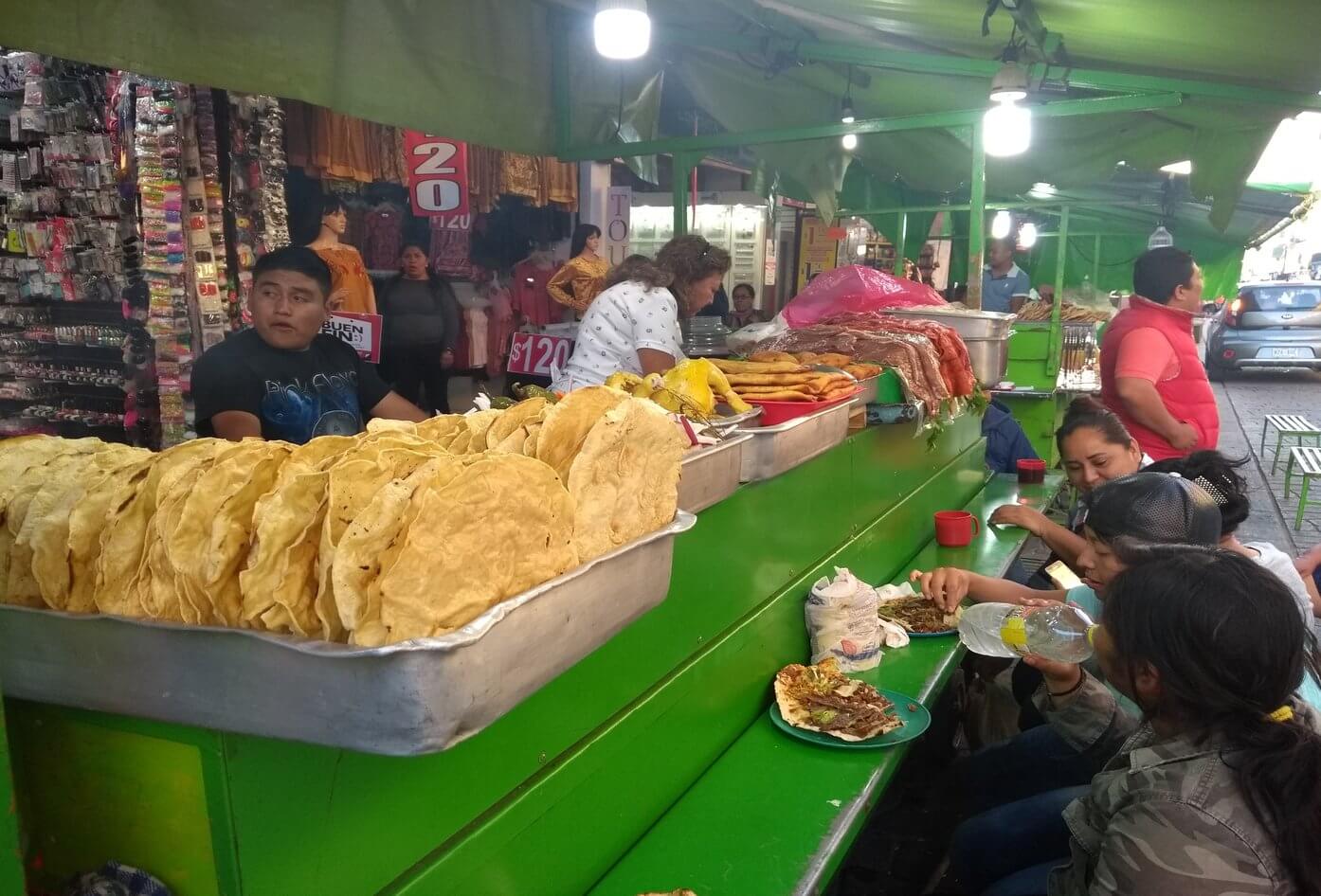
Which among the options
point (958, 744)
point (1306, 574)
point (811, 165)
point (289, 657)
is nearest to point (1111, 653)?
point (289, 657)

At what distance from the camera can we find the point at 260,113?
4.75 meters

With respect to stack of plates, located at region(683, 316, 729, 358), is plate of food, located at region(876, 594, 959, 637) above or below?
below

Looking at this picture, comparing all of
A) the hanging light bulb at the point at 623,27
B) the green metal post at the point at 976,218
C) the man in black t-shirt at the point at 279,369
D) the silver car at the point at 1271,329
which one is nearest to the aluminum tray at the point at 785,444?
the man in black t-shirt at the point at 279,369

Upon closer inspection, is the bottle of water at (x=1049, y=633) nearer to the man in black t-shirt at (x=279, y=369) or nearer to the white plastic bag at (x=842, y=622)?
the white plastic bag at (x=842, y=622)

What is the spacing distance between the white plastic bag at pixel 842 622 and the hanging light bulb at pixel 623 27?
2.22 meters

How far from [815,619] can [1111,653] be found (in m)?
1.15

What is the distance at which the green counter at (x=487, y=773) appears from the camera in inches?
43.6

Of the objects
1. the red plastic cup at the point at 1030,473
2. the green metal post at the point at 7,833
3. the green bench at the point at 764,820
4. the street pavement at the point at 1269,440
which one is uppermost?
the green metal post at the point at 7,833

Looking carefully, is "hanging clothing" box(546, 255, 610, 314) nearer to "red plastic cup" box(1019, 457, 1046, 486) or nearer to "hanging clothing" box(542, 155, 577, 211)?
"hanging clothing" box(542, 155, 577, 211)

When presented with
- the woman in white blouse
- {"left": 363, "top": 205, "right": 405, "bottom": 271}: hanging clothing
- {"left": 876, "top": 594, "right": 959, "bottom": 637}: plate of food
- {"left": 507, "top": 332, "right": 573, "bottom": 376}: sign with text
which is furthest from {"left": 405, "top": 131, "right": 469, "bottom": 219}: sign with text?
{"left": 876, "top": 594, "right": 959, "bottom": 637}: plate of food

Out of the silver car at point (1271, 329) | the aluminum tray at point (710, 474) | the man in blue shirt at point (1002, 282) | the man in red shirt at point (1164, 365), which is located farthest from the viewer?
the silver car at point (1271, 329)

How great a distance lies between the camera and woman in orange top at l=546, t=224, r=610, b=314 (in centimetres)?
734

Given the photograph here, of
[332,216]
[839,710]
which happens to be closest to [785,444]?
[839,710]

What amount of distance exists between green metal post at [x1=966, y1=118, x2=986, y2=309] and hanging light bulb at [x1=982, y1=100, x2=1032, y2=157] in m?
0.05
